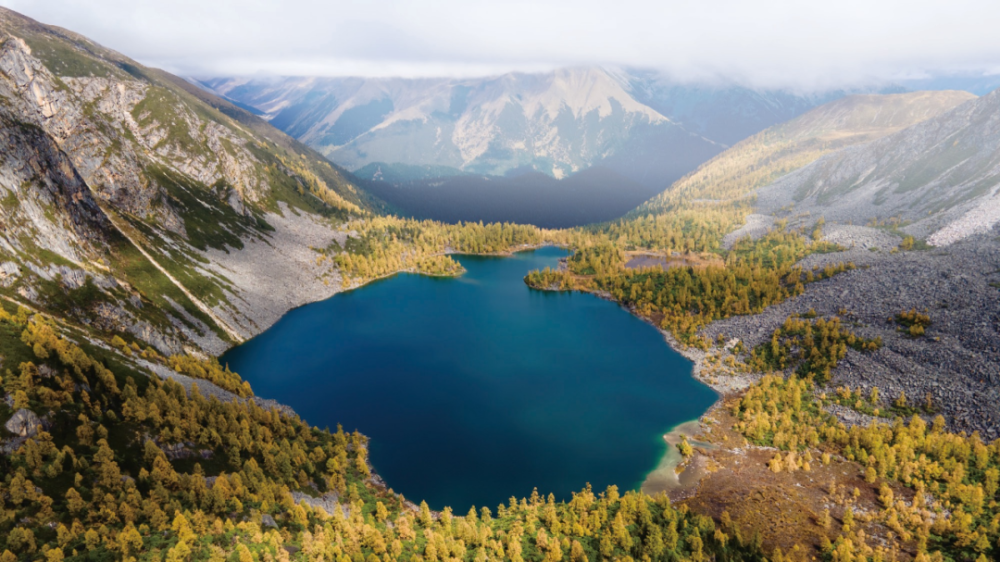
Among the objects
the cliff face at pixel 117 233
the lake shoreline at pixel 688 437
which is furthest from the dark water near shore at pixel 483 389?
the cliff face at pixel 117 233

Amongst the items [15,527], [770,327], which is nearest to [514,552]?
[15,527]

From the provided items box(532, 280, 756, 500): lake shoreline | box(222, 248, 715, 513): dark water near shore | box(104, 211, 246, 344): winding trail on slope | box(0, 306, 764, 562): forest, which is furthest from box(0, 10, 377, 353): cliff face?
box(532, 280, 756, 500): lake shoreline

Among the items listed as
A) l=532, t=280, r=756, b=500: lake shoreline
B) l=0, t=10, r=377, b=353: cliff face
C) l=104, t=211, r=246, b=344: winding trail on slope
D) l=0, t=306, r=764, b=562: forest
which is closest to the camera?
l=0, t=306, r=764, b=562: forest

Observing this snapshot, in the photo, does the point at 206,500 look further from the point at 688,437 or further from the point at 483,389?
the point at 688,437

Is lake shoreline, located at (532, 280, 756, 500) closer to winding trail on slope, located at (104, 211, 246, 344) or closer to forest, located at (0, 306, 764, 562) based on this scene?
forest, located at (0, 306, 764, 562)

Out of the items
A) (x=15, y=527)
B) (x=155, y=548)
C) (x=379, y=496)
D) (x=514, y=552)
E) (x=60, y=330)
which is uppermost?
(x=60, y=330)

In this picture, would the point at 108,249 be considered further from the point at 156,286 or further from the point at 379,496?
the point at 379,496
